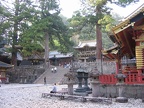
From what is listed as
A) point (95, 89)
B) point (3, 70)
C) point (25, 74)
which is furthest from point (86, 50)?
point (95, 89)

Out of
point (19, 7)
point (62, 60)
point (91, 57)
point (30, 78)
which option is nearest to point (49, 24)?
point (19, 7)

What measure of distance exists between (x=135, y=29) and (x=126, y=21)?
3.30 feet

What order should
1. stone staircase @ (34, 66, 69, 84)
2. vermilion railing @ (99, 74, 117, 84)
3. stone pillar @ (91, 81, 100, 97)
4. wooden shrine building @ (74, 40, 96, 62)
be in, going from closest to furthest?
vermilion railing @ (99, 74, 117, 84) → stone pillar @ (91, 81, 100, 97) → stone staircase @ (34, 66, 69, 84) → wooden shrine building @ (74, 40, 96, 62)

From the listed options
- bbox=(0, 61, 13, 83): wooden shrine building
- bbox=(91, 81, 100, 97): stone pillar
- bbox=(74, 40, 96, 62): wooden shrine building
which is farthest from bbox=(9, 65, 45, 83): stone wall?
bbox=(91, 81, 100, 97): stone pillar

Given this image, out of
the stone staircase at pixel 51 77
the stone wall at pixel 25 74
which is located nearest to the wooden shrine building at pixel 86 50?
the stone staircase at pixel 51 77

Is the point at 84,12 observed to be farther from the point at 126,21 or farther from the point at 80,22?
the point at 126,21

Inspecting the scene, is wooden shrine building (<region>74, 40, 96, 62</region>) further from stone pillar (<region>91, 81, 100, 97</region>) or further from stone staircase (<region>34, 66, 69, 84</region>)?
stone pillar (<region>91, 81, 100, 97</region>)

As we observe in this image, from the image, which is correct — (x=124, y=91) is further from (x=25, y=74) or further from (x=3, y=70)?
(x=3, y=70)

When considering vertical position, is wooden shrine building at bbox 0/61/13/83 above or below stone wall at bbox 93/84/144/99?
above

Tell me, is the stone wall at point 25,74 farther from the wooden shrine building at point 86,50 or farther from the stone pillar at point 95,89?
the stone pillar at point 95,89

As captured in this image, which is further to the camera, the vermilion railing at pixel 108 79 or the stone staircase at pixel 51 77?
the stone staircase at pixel 51 77

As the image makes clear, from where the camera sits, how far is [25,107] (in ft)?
39.7

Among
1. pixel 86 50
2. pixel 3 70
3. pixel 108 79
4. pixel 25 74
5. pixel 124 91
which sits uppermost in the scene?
pixel 86 50

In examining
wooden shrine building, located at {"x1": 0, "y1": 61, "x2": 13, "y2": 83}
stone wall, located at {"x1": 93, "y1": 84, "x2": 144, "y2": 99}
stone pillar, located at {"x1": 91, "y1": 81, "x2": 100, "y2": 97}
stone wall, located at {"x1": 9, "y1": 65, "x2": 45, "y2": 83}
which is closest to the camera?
stone wall, located at {"x1": 93, "y1": 84, "x2": 144, "y2": 99}
